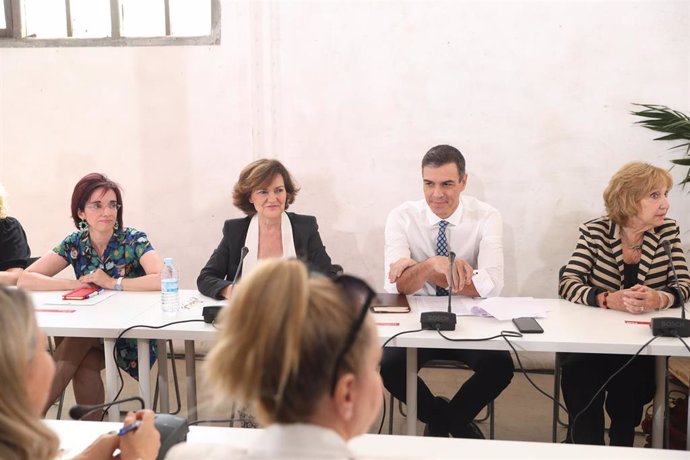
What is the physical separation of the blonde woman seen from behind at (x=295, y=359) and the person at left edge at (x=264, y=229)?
199 cm

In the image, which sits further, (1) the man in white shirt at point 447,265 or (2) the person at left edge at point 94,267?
(2) the person at left edge at point 94,267

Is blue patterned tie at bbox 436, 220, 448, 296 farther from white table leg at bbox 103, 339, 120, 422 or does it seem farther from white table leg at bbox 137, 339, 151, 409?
white table leg at bbox 103, 339, 120, 422

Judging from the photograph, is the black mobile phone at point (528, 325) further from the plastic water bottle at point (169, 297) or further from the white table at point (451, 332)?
the plastic water bottle at point (169, 297)

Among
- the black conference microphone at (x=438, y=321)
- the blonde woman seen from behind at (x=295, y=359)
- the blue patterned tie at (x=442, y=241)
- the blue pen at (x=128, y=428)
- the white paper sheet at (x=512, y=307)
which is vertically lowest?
the white paper sheet at (x=512, y=307)

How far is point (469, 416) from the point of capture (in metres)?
2.62

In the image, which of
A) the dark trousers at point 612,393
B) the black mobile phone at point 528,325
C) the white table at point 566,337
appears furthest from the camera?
the dark trousers at point 612,393

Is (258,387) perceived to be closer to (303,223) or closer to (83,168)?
(303,223)

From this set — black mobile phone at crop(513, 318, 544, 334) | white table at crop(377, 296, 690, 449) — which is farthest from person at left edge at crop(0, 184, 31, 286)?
black mobile phone at crop(513, 318, 544, 334)

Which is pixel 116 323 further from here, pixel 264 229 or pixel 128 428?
pixel 128 428

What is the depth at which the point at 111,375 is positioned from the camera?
2426 millimetres

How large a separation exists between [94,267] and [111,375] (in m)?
0.78

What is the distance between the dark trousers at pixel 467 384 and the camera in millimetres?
2611

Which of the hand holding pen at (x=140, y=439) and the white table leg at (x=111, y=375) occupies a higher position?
the hand holding pen at (x=140, y=439)

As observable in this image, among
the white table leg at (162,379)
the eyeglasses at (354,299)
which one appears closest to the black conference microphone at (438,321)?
the white table leg at (162,379)
